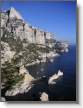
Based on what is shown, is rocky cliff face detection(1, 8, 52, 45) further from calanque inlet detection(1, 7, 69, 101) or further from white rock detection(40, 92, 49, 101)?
white rock detection(40, 92, 49, 101)

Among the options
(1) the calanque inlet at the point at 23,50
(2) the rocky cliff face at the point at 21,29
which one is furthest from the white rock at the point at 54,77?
(2) the rocky cliff face at the point at 21,29

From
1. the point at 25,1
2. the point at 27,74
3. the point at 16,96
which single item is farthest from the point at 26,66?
the point at 25,1

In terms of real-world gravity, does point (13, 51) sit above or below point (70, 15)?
below

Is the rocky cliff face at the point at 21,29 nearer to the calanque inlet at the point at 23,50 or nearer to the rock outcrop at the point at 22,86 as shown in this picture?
the calanque inlet at the point at 23,50

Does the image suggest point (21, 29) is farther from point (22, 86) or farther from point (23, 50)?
point (22, 86)

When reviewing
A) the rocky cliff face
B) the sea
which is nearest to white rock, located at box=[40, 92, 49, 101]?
the sea

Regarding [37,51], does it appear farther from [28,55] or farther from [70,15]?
[70,15]
